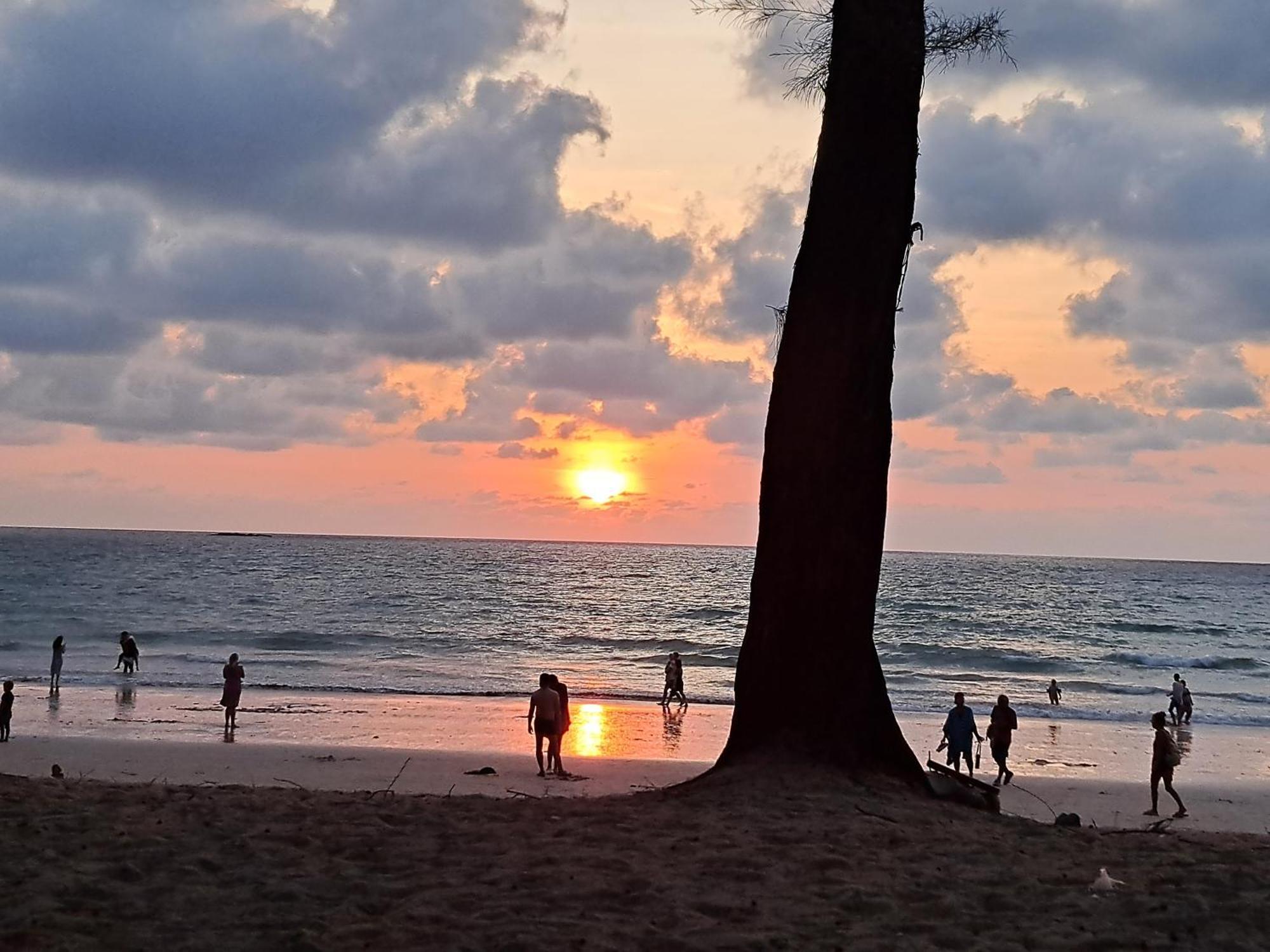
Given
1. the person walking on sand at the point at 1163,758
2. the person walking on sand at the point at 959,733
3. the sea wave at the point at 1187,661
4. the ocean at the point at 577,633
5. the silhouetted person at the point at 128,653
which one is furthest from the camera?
the sea wave at the point at 1187,661

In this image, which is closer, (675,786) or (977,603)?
(675,786)

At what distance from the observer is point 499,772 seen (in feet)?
60.0

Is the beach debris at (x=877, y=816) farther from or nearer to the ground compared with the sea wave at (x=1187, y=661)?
farther from the ground

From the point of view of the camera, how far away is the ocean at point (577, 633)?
37031 millimetres

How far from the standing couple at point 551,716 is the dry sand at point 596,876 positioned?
818 centimetres

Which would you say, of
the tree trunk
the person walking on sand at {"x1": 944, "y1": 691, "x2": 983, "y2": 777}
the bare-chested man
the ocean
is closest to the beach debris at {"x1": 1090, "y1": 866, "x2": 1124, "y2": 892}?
the tree trunk

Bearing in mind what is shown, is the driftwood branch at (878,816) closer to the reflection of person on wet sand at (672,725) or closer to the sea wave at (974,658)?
the reflection of person on wet sand at (672,725)

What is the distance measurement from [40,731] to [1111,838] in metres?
21.1

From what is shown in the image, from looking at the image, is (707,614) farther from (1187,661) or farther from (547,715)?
(547,715)

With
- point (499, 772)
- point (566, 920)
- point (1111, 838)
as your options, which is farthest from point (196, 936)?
point (499, 772)

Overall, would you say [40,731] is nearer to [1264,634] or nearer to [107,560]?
[1264,634]

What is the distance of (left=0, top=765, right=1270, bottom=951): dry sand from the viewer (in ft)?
18.3

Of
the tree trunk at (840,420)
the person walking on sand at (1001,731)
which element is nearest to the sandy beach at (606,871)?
the tree trunk at (840,420)

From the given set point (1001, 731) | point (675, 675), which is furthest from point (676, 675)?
point (1001, 731)
